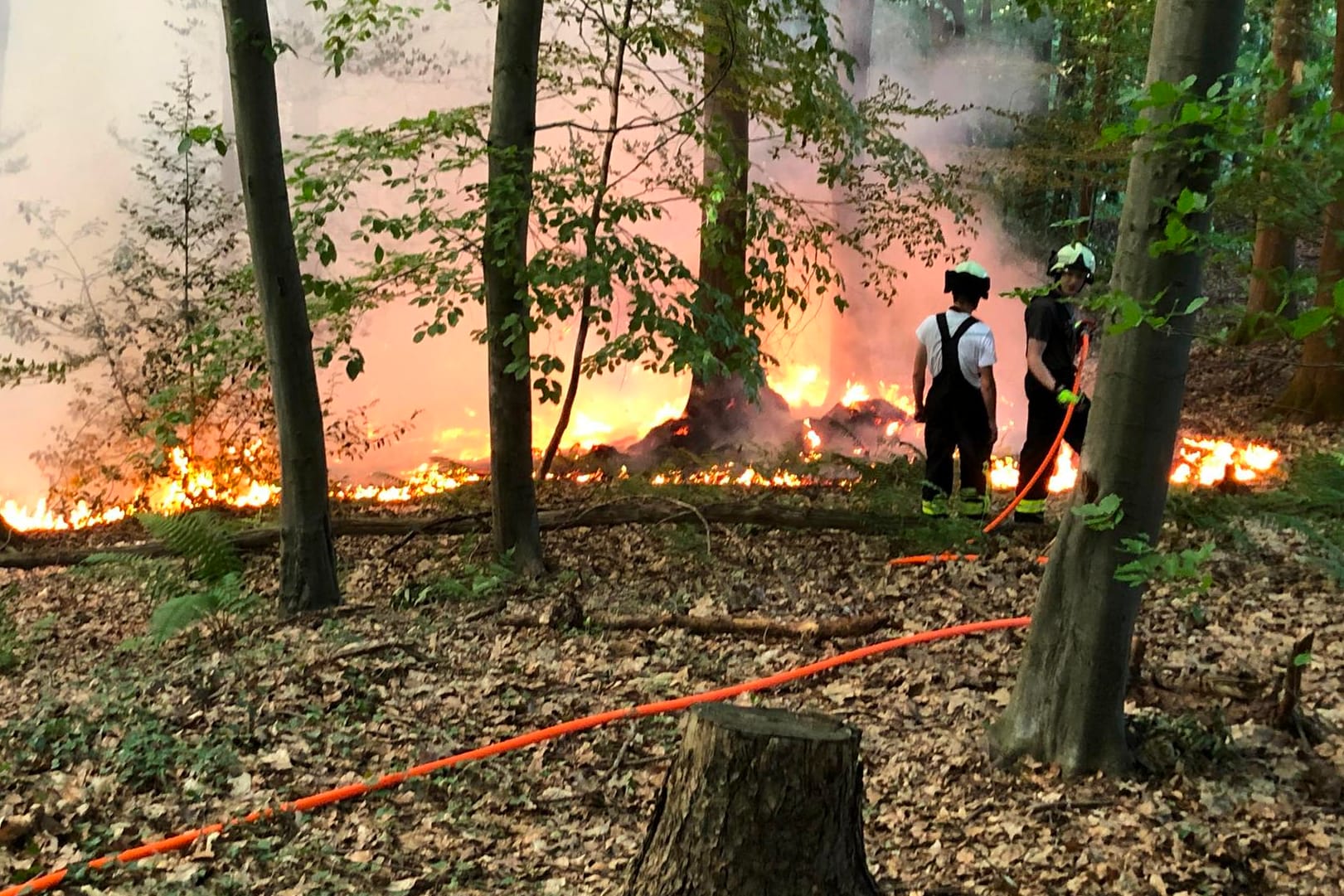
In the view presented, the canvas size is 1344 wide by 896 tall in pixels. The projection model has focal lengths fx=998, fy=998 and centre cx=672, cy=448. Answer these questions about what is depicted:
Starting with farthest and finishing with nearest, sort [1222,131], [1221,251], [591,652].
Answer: [591,652]
[1221,251]
[1222,131]

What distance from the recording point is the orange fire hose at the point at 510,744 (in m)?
2.89

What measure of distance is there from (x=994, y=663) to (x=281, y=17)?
10.2 meters

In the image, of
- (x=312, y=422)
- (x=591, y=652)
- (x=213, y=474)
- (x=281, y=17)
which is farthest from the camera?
(x=281, y=17)

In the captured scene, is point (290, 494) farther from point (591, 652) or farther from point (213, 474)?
point (213, 474)

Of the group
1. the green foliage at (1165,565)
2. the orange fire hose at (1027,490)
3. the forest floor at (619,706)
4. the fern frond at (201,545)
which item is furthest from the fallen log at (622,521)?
the green foliage at (1165,565)

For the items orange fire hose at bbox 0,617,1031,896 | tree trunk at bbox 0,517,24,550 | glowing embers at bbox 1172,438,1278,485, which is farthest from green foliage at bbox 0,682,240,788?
glowing embers at bbox 1172,438,1278,485

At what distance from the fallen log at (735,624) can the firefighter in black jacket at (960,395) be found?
145cm

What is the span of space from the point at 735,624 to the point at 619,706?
3.25ft

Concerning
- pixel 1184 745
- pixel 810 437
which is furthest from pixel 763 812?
pixel 810 437

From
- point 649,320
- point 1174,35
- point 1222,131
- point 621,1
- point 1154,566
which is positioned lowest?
point 1154,566

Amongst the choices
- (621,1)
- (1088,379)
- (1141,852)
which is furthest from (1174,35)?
(1088,379)

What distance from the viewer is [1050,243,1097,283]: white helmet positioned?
17.1 ft

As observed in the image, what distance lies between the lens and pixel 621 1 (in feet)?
32.0

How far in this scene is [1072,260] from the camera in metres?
5.24
